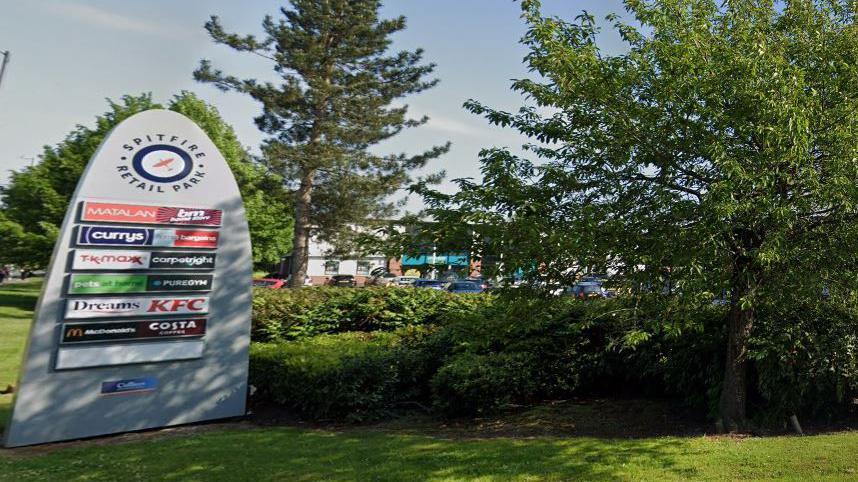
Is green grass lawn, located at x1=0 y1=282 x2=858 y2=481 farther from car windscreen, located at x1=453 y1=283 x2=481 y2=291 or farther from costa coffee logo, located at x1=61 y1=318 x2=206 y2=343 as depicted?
car windscreen, located at x1=453 y1=283 x2=481 y2=291

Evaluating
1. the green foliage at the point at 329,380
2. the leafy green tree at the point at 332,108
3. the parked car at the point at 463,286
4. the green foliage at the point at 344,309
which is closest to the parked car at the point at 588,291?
the green foliage at the point at 329,380

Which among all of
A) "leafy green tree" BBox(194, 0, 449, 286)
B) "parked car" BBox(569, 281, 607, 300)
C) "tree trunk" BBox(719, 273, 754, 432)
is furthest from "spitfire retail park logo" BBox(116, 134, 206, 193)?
"leafy green tree" BBox(194, 0, 449, 286)

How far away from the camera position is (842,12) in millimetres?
7047

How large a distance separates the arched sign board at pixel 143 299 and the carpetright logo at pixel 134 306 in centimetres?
1

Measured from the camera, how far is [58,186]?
89.5ft

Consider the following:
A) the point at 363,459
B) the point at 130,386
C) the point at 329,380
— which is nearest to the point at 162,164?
the point at 130,386

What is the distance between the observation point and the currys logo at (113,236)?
7821 millimetres

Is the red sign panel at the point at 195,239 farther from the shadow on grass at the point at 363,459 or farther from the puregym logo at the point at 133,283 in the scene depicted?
the shadow on grass at the point at 363,459

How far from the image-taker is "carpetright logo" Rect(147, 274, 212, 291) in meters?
8.41

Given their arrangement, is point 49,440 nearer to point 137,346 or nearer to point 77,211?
point 137,346

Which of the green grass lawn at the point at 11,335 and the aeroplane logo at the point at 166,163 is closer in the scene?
the aeroplane logo at the point at 166,163

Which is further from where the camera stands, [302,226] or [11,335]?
[302,226]

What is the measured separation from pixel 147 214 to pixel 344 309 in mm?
6657

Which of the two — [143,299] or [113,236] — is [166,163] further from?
[143,299]
